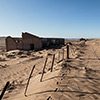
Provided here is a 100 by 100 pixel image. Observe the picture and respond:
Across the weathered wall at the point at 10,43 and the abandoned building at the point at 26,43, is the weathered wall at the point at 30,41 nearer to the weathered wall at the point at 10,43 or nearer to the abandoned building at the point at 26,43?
the abandoned building at the point at 26,43

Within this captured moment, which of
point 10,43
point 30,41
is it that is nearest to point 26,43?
point 30,41

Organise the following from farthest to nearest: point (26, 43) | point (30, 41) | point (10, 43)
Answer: point (10, 43)
point (26, 43)
point (30, 41)

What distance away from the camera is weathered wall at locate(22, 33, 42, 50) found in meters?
25.2

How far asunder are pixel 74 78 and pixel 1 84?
5.79m

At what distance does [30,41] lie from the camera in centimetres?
2544

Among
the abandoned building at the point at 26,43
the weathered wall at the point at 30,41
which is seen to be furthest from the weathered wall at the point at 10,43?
the weathered wall at the point at 30,41

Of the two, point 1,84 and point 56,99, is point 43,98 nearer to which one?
point 56,99

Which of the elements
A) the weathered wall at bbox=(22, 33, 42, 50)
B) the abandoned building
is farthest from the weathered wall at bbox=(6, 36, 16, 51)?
the weathered wall at bbox=(22, 33, 42, 50)

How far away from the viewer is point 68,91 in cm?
401

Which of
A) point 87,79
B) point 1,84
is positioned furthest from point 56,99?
point 1,84

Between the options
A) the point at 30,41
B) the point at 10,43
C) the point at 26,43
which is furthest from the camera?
the point at 10,43

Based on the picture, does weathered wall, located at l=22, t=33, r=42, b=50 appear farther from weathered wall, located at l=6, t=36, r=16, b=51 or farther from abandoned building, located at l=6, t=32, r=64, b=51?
weathered wall, located at l=6, t=36, r=16, b=51

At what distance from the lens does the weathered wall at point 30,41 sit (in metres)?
25.2

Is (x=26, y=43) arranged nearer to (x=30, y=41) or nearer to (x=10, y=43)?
(x=30, y=41)
